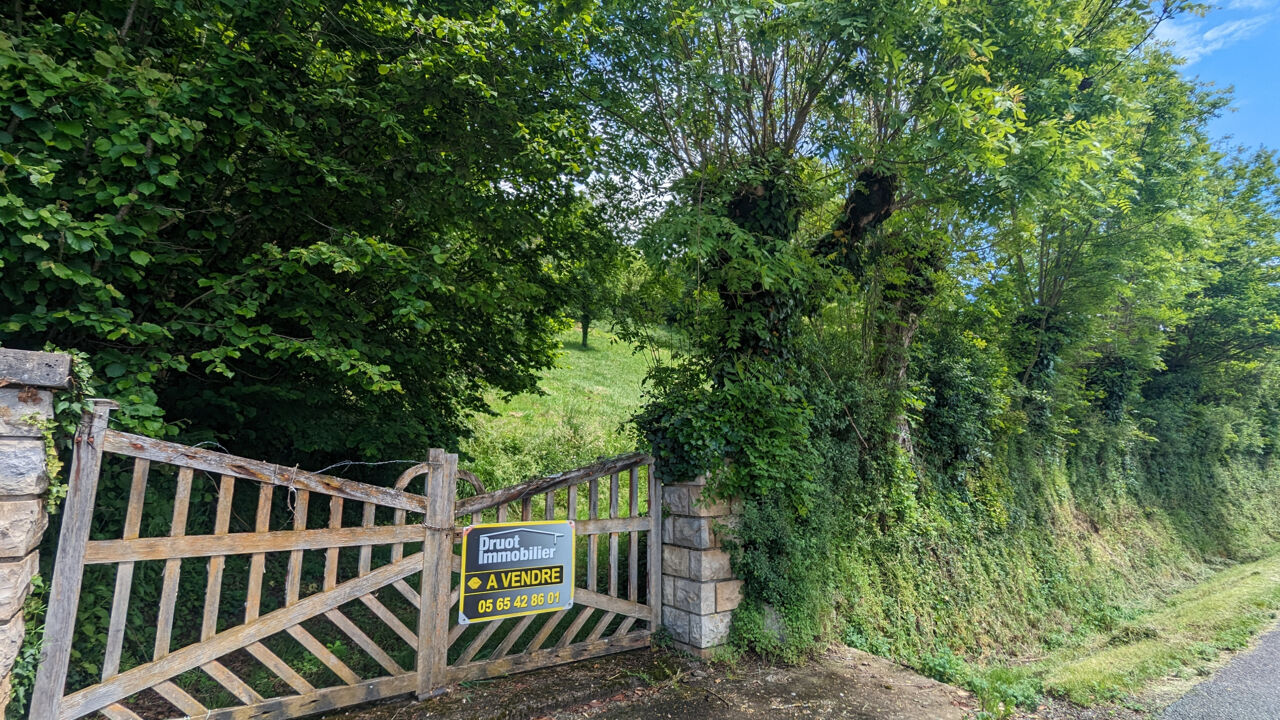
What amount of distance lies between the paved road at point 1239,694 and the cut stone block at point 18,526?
24.1 ft

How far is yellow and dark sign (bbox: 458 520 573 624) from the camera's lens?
4129 millimetres

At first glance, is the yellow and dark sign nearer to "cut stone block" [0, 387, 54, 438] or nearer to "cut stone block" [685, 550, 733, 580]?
"cut stone block" [685, 550, 733, 580]

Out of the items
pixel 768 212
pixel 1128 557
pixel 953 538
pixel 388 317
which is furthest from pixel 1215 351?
pixel 388 317

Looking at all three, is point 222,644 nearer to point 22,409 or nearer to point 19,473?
point 19,473

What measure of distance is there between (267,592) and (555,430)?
625cm

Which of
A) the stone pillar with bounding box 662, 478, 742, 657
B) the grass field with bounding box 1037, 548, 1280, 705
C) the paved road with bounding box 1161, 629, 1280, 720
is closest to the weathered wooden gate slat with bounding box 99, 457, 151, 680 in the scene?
the stone pillar with bounding box 662, 478, 742, 657

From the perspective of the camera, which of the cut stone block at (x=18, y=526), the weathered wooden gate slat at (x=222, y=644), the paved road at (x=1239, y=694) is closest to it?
the cut stone block at (x=18, y=526)

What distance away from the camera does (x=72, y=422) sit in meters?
2.92

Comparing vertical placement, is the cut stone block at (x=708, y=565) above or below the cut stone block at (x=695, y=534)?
below

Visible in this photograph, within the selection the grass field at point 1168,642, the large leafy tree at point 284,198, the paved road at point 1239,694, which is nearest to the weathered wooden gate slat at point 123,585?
the large leafy tree at point 284,198

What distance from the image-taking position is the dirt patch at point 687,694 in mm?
3945

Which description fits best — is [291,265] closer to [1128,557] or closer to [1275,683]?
[1275,683]

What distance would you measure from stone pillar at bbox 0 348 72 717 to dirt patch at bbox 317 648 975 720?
5.72ft

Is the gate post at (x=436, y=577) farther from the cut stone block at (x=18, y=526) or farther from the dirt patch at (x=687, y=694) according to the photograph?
the cut stone block at (x=18, y=526)
